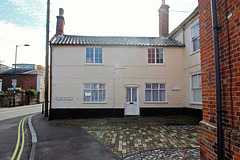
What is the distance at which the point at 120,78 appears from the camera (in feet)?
39.3

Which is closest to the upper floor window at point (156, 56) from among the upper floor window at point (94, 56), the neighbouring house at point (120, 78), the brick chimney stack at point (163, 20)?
the neighbouring house at point (120, 78)

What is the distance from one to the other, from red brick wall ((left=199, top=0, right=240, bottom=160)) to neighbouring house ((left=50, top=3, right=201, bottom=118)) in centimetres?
878

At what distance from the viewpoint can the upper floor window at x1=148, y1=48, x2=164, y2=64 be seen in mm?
12438

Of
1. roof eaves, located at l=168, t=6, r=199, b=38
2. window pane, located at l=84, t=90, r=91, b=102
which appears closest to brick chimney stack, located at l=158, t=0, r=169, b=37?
roof eaves, located at l=168, t=6, r=199, b=38

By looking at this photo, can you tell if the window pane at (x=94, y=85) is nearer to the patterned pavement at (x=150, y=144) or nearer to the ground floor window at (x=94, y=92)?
the ground floor window at (x=94, y=92)

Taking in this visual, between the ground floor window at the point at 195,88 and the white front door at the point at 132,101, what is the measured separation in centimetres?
411

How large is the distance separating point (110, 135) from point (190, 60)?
8.41 metres

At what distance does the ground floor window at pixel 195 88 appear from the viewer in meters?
10.4

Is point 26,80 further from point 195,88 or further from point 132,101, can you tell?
point 195,88

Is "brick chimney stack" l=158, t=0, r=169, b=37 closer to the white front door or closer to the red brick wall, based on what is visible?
the white front door

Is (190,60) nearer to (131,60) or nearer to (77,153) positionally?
(131,60)

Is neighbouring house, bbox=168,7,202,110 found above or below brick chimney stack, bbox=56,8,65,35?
below

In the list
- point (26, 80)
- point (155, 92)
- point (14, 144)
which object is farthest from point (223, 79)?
point (26, 80)

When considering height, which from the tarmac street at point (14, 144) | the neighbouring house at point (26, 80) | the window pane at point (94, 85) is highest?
the neighbouring house at point (26, 80)
